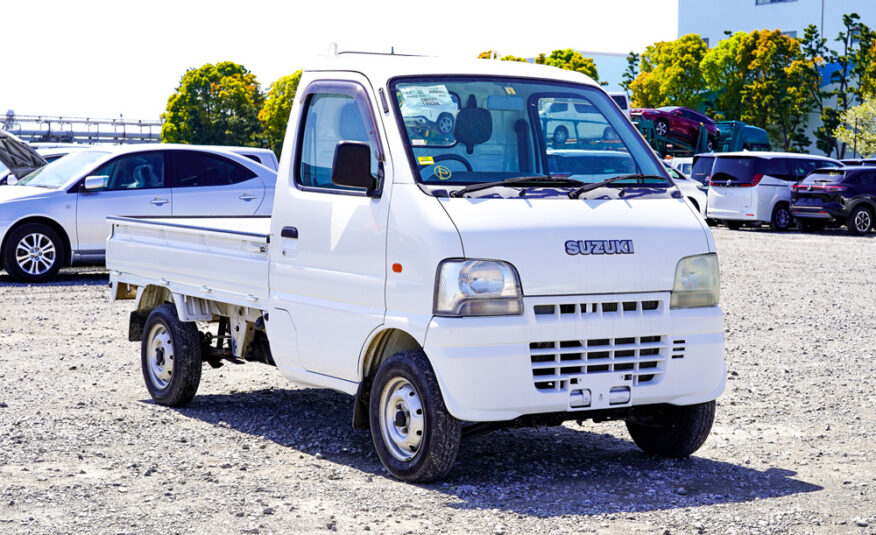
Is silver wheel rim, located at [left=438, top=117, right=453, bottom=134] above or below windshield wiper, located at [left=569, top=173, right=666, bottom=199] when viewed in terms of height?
above

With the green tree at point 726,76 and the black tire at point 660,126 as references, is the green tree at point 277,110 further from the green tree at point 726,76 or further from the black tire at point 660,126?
the black tire at point 660,126

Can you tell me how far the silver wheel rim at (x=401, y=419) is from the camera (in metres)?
5.87

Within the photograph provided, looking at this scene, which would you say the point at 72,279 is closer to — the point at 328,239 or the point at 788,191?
the point at 328,239

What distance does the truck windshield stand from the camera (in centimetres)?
626

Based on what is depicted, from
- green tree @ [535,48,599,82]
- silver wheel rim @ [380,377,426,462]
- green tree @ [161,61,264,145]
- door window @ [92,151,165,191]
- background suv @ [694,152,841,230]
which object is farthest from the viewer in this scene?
green tree @ [161,61,264,145]

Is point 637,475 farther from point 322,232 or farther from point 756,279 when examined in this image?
point 756,279

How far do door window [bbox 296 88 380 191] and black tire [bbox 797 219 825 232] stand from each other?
24721mm

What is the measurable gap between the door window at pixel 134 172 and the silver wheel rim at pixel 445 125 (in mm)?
10406

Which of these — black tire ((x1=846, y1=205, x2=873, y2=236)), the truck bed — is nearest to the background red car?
black tire ((x1=846, y1=205, x2=873, y2=236))

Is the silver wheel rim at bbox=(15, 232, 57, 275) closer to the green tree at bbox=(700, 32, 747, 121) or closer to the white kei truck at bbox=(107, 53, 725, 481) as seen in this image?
the white kei truck at bbox=(107, 53, 725, 481)

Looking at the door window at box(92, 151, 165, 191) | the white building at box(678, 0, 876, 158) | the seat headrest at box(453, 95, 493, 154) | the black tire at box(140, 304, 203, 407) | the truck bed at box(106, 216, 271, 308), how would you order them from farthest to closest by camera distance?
the white building at box(678, 0, 876, 158)
the door window at box(92, 151, 165, 191)
the black tire at box(140, 304, 203, 407)
the truck bed at box(106, 216, 271, 308)
the seat headrest at box(453, 95, 493, 154)

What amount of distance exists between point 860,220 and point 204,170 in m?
18.3

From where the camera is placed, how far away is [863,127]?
1897 inches

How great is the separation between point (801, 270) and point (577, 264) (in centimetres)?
1423
